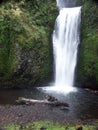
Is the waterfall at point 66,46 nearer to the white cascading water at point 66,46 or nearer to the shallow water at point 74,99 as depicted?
the white cascading water at point 66,46

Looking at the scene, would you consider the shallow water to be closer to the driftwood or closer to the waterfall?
the driftwood

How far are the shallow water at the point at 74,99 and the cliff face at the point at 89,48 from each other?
1210mm

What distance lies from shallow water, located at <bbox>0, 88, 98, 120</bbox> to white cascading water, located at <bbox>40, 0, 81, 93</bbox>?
1.96 metres

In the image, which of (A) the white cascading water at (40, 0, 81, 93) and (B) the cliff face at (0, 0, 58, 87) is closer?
(B) the cliff face at (0, 0, 58, 87)

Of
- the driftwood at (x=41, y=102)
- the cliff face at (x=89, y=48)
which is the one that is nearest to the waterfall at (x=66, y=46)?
the cliff face at (x=89, y=48)

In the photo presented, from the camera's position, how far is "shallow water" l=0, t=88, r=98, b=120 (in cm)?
1733

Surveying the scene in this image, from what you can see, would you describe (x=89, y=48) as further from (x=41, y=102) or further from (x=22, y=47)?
(x=41, y=102)

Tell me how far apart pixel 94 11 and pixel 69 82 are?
210 inches

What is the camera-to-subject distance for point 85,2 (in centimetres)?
2528

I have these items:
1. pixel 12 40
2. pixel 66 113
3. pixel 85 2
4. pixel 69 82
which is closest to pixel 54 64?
pixel 69 82

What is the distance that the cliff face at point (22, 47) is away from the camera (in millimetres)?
22641

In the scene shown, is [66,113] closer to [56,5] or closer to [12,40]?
[12,40]

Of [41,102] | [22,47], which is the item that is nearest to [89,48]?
[22,47]

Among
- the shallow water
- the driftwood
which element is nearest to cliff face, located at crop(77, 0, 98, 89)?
the shallow water
